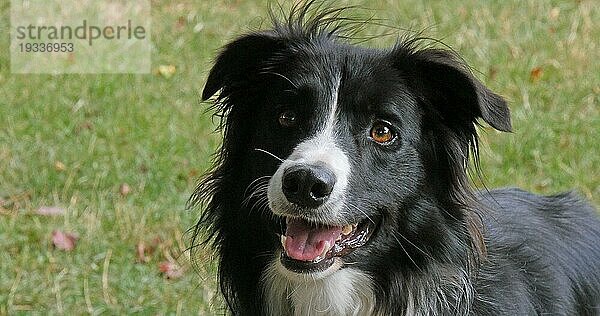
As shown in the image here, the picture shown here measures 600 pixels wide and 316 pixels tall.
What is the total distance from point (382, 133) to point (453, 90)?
33cm

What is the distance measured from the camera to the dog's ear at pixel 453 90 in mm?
3516

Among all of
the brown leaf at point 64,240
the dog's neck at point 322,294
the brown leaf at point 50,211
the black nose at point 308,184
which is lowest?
the brown leaf at point 64,240

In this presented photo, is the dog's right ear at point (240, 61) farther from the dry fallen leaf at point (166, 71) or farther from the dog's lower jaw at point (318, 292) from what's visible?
the dry fallen leaf at point (166, 71)

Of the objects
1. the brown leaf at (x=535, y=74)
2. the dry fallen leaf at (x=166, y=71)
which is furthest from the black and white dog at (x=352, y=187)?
the dry fallen leaf at (x=166, y=71)

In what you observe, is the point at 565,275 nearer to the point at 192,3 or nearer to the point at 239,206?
the point at 239,206

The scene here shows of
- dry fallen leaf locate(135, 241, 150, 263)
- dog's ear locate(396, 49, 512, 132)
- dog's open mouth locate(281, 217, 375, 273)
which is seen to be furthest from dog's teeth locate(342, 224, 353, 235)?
dry fallen leaf locate(135, 241, 150, 263)

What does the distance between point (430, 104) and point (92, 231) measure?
2909 mm

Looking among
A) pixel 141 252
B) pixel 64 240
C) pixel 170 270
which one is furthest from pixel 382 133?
pixel 64 240

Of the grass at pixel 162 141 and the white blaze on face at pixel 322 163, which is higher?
the white blaze on face at pixel 322 163

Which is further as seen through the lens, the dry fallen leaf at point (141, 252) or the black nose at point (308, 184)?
the dry fallen leaf at point (141, 252)

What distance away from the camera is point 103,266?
5680mm

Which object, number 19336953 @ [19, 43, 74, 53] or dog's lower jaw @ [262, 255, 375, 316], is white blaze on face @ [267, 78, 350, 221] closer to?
dog's lower jaw @ [262, 255, 375, 316]

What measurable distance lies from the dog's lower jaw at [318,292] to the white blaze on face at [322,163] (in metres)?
0.30

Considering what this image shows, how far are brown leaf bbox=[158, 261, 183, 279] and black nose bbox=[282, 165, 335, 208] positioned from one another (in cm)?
238
